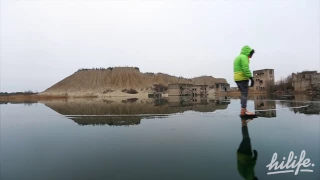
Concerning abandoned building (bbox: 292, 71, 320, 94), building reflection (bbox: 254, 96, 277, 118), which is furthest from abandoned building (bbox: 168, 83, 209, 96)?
building reflection (bbox: 254, 96, 277, 118)

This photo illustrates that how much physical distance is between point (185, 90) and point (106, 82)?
6263cm

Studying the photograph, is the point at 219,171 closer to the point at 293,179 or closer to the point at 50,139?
the point at 293,179

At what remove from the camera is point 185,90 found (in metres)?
74.8

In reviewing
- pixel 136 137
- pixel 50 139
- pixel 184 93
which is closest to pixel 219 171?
pixel 136 137

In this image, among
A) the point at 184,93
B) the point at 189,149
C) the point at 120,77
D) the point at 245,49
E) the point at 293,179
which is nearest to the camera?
the point at 293,179

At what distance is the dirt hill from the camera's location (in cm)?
11344

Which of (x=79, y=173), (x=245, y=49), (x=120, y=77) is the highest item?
(x=120, y=77)

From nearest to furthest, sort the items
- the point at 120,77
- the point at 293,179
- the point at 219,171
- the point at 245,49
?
1. the point at 293,179
2. the point at 219,171
3. the point at 245,49
4. the point at 120,77

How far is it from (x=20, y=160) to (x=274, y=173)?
177 inches

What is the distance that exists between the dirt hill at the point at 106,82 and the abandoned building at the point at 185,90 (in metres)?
36.0

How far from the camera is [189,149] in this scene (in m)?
4.48

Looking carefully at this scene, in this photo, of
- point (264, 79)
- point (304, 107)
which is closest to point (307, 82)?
point (264, 79)

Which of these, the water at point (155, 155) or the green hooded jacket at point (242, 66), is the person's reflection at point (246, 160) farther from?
the green hooded jacket at point (242, 66)

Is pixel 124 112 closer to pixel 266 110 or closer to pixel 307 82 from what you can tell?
pixel 266 110
